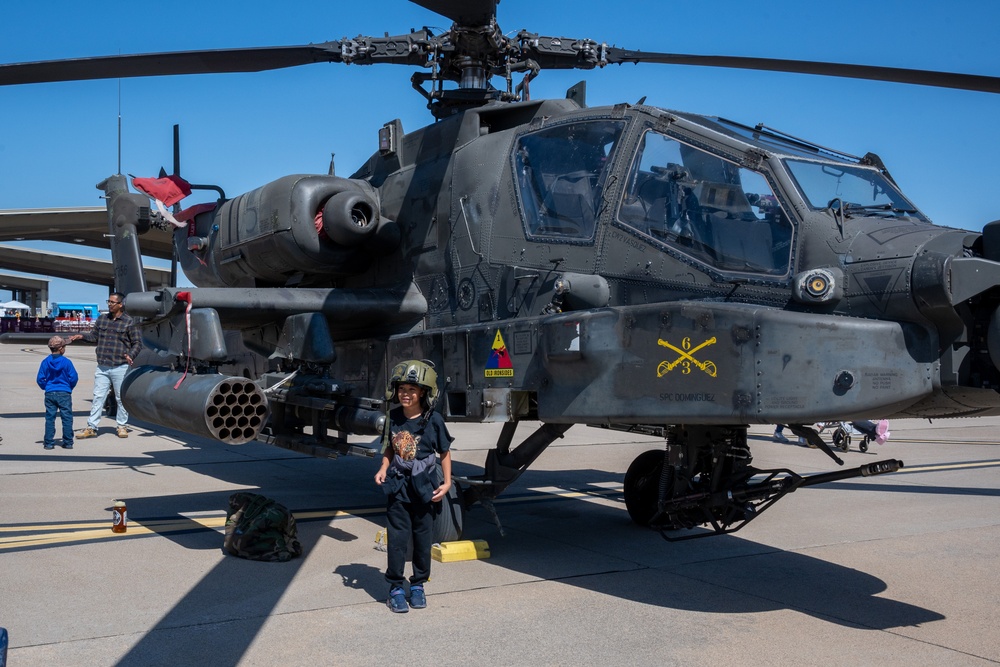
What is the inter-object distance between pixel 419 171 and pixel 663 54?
2.65 meters

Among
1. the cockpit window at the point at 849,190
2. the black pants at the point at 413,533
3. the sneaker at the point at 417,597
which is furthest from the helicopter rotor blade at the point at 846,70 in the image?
the sneaker at the point at 417,597

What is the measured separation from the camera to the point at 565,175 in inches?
257

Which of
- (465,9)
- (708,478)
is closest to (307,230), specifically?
(465,9)

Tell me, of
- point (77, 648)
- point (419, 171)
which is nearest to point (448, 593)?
point (77, 648)

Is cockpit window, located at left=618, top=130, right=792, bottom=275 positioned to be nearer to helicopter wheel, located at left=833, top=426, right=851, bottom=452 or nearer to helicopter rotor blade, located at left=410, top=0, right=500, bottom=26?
helicopter rotor blade, located at left=410, top=0, right=500, bottom=26

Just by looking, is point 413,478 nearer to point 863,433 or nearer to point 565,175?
point 565,175

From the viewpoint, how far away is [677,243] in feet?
18.7

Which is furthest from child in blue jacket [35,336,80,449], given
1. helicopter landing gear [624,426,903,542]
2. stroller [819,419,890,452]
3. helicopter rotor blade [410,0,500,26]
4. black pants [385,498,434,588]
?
stroller [819,419,890,452]

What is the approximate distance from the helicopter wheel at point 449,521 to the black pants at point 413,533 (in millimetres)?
1161

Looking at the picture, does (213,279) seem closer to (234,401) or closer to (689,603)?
(234,401)

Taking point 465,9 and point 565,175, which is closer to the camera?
point 565,175

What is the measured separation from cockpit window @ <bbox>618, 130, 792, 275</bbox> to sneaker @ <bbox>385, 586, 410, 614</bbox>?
102 inches

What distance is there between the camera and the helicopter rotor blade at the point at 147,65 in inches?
287

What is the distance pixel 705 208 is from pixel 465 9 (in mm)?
2506
